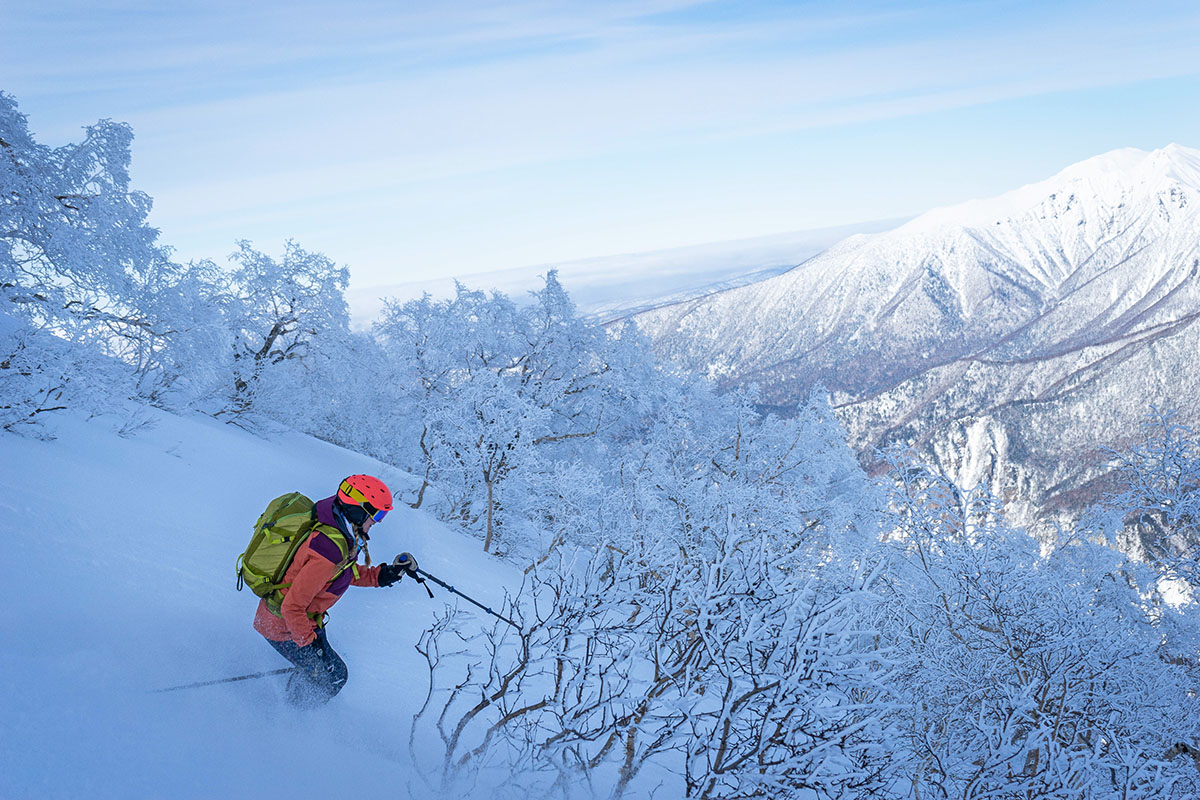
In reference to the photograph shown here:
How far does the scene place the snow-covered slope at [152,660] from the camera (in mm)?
2639

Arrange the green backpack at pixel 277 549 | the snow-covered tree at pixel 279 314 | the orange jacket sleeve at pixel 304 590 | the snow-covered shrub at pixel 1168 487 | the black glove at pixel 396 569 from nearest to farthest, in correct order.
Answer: the orange jacket sleeve at pixel 304 590 → the green backpack at pixel 277 549 → the black glove at pixel 396 569 → the snow-covered shrub at pixel 1168 487 → the snow-covered tree at pixel 279 314

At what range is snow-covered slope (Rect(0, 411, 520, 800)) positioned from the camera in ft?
8.66

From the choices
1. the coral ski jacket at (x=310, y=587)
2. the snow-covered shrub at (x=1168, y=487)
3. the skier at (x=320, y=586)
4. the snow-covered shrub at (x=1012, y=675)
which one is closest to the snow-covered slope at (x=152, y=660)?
the skier at (x=320, y=586)

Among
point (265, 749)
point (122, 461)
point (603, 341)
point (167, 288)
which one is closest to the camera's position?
point (265, 749)

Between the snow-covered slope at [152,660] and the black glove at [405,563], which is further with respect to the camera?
the black glove at [405,563]

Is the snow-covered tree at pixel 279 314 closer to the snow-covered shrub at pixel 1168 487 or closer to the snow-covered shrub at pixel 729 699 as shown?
the snow-covered shrub at pixel 729 699

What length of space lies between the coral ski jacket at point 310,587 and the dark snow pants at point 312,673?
0.25ft

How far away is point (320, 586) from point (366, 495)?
551 mm

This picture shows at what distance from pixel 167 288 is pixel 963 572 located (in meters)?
12.7

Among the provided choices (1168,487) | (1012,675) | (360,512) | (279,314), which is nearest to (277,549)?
(360,512)

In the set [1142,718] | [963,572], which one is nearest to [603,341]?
[963,572]

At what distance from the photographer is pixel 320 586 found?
3361 mm

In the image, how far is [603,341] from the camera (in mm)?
20391

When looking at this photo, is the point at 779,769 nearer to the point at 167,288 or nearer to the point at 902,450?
the point at 902,450
